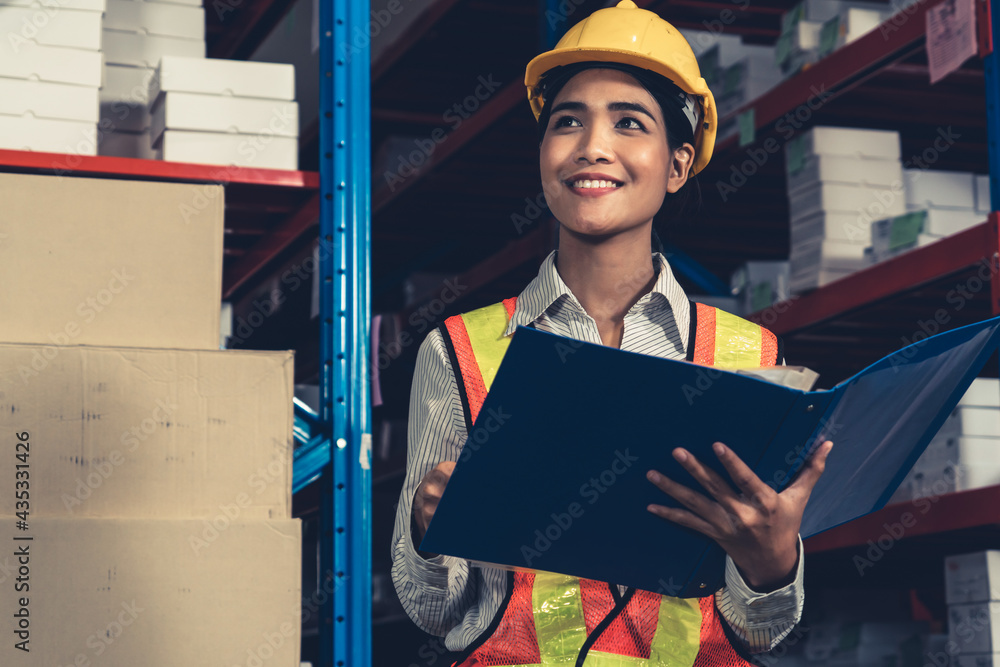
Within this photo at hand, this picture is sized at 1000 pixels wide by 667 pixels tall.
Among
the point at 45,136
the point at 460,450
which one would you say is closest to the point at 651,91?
the point at 460,450

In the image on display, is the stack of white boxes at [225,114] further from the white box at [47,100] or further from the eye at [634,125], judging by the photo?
the eye at [634,125]

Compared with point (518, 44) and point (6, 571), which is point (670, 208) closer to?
point (6, 571)

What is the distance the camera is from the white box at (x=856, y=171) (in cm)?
297

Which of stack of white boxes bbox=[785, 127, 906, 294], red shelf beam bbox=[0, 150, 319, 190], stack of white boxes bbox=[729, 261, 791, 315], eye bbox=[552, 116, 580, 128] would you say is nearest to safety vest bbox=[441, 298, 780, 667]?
eye bbox=[552, 116, 580, 128]

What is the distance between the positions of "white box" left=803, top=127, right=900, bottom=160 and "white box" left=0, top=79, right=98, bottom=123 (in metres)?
1.77

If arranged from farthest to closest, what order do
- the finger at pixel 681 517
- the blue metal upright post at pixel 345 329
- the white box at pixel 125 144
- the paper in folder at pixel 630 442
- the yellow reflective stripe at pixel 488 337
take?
1. the white box at pixel 125 144
2. the blue metal upright post at pixel 345 329
3. the yellow reflective stripe at pixel 488 337
4. the finger at pixel 681 517
5. the paper in folder at pixel 630 442

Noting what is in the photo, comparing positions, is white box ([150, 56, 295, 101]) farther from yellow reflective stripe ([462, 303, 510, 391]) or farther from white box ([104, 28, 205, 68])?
yellow reflective stripe ([462, 303, 510, 391])

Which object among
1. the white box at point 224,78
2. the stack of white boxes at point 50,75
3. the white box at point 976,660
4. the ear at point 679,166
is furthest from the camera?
the white box at point 976,660

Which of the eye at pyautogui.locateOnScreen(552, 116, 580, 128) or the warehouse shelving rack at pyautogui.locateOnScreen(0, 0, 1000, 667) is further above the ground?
the warehouse shelving rack at pyautogui.locateOnScreen(0, 0, 1000, 667)

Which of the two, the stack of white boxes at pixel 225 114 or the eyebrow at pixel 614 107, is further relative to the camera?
the stack of white boxes at pixel 225 114

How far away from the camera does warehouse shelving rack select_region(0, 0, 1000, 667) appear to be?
2.23 metres

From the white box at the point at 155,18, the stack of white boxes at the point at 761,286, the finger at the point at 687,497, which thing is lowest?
the finger at the point at 687,497

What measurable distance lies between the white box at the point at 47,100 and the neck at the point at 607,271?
133cm

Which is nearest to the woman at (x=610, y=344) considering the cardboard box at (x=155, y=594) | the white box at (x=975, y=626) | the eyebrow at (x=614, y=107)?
the eyebrow at (x=614, y=107)
